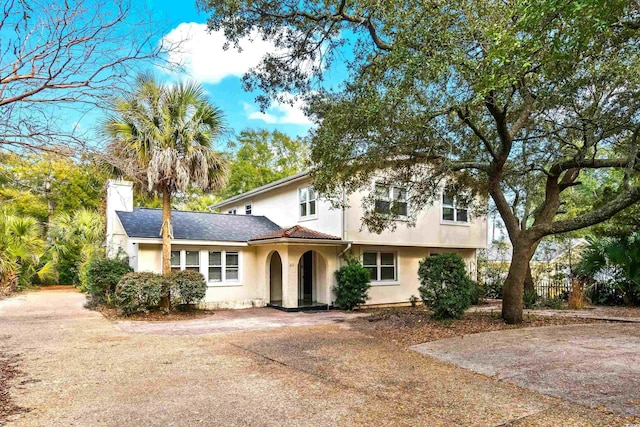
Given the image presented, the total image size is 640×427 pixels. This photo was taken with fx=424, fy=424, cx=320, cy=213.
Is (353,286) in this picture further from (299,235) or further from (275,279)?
(275,279)

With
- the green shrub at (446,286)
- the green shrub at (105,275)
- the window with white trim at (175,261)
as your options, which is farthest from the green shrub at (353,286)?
the green shrub at (105,275)

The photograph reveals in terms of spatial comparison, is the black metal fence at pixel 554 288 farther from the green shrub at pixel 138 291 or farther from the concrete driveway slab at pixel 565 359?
the green shrub at pixel 138 291

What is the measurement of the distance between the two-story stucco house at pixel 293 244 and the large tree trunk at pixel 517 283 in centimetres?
363

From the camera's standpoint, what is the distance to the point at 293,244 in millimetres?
15102

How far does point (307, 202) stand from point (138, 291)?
720 centimetres

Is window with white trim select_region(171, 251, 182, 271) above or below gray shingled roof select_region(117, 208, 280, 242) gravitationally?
below

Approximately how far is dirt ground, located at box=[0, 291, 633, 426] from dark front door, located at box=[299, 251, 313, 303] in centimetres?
839

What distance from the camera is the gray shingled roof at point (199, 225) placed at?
1505cm

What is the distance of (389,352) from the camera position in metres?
8.28

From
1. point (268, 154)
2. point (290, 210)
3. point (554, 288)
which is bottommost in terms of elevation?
point (554, 288)

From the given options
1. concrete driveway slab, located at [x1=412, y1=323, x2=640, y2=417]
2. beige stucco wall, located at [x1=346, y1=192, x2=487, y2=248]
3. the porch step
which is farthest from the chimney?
concrete driveway slab, located at [x1=412, y1=323, x2=640, y2=417]

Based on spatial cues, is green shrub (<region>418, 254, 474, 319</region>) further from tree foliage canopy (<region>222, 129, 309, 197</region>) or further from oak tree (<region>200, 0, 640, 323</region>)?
tree foliage canopy (<region>222, 129, 309, 197</region>)

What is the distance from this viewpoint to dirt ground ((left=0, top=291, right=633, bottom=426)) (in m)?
4.84

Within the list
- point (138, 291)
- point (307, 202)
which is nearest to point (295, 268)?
point (307, 202)
